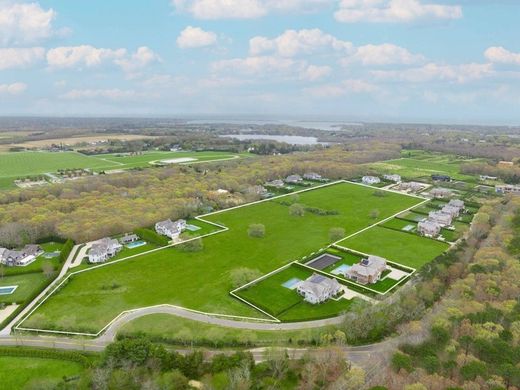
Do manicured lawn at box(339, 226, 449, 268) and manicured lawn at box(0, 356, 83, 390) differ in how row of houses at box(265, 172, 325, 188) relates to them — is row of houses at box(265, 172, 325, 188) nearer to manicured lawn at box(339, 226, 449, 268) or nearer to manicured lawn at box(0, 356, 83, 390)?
manicured lawn at box(339, 226, 449, 268)

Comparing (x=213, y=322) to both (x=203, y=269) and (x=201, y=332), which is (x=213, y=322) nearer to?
(x=201, y=332)

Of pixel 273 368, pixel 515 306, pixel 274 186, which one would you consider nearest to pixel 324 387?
pixel 273 368

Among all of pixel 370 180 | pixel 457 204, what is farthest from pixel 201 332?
pixel 370 180

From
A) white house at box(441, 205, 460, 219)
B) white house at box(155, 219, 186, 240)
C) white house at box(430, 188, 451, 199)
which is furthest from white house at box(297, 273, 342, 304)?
white house at box(430, 188, 451, 199)

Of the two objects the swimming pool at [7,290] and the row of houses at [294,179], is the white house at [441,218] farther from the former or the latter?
the swimming pool at [7,290]

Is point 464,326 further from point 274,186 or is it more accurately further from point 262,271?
point 274,186

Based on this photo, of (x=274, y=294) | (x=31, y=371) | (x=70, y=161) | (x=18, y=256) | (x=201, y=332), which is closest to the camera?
(x=31, y=371)
